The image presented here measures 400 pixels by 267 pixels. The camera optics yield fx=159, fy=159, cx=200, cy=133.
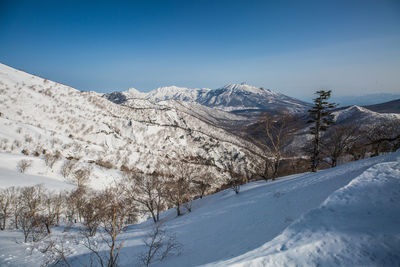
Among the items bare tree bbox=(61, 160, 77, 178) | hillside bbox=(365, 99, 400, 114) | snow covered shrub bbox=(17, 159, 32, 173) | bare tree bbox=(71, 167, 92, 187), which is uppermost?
hillside bbox=(365, 99, 400, 114)

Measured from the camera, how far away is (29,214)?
58.7 feet

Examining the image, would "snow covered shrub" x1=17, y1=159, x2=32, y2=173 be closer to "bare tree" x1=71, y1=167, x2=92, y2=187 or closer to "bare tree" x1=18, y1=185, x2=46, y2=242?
"bare tree" x1=71, y1=167, x2=92, y2=187

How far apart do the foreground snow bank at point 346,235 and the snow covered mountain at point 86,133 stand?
A: 74.6 feet

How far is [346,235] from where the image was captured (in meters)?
3.99

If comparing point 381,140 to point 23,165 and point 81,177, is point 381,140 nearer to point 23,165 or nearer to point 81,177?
point 81,177

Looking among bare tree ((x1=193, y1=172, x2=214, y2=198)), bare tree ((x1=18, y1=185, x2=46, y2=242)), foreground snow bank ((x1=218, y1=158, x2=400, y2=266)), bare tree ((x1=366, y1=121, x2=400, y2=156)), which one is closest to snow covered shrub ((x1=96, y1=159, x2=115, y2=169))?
bare tree ((x1=18, y1=185, x2=46, y2=242))

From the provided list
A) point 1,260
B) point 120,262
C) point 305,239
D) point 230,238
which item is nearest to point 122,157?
point 1,260

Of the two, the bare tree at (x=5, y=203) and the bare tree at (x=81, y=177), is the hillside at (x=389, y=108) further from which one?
the bare tree at (x=5, y=203)

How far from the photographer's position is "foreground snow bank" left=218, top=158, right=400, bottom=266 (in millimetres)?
3566

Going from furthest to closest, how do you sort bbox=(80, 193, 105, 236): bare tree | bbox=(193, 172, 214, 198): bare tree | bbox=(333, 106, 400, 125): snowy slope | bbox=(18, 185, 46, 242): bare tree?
bbox=(333, 106, 400, 125): snowy slope < bbox=(193, 172, 214, 198): bare tree < bbox=(18, 185, 46, 242): bare tree < bbox=(80, 193, 105, 236): bare tree

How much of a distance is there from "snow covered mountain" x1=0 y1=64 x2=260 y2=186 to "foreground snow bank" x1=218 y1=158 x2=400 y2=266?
22753 millimetres

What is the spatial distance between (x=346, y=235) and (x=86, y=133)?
80.0 meters

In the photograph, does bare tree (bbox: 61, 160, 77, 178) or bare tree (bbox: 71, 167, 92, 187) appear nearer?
bare tree (bbox: 71, 167, 92, 187)

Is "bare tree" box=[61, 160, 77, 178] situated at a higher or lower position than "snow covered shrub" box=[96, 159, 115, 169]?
higher
